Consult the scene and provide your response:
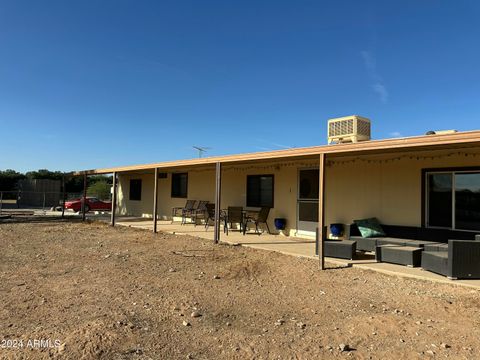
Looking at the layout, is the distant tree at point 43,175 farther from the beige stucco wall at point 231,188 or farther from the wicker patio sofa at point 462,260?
the wicker patio sofa at point 462,260

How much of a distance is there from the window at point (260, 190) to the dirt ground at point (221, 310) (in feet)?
13.8

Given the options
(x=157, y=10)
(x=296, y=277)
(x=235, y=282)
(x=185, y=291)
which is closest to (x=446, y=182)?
(x=296, y=277)

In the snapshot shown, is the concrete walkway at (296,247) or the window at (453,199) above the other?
the window at (453,199)

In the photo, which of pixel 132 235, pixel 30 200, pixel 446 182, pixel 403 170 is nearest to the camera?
pixel 446 182

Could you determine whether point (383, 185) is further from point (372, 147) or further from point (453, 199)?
point (372, 147)

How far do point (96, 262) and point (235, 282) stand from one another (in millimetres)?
2922

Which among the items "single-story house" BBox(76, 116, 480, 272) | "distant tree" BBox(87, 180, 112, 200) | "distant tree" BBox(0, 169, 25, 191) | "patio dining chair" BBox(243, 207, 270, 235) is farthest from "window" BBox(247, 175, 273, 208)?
"distant tree" BBox(0, 169, 25, 191)

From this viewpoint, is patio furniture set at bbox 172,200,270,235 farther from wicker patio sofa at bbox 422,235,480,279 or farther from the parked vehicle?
the parked vehicle

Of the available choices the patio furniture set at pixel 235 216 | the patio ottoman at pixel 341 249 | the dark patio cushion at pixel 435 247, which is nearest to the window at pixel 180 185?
the patio furniture set at pixel 235 216

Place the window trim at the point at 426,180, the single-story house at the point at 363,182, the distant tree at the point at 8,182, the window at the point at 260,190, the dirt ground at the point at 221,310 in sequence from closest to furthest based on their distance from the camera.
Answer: the dirt ground at the point at 221,310
the single-story house at the point at 363,182
the window trim at the point at 426,180
the window at the point at 260,190
the distant tree at the point at 8,182

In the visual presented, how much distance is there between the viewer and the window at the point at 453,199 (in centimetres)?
745

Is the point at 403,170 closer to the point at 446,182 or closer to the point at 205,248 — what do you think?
the point at 446,182

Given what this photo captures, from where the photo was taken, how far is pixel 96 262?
7.21 metres

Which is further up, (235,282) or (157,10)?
(157,10)
